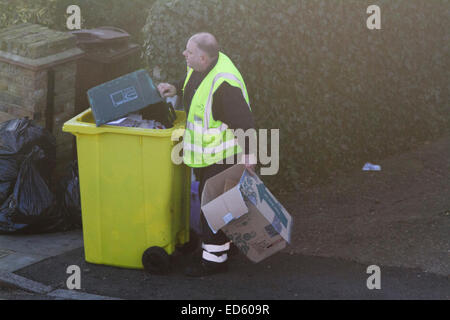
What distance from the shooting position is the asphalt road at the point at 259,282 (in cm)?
469

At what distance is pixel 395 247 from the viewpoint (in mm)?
5500

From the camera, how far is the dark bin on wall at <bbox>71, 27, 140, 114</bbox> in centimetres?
683

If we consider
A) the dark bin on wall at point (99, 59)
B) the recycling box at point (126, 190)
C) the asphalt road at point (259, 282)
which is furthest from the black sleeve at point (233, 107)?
the dark bin on wall at point (99, 59)

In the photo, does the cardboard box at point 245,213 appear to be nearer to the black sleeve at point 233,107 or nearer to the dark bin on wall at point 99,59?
the black sleeve at point 233,107

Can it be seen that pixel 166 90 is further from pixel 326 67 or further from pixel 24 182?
pixel 326 67

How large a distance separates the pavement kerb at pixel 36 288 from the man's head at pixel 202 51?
1.61m

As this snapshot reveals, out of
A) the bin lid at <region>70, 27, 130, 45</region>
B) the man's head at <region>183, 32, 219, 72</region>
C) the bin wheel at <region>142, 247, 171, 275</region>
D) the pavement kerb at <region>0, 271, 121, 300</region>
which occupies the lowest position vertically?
the pavement kerb at <region>0, 271, 121, 300</region>

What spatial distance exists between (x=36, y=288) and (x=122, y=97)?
1370 mm

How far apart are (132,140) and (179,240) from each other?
928mm

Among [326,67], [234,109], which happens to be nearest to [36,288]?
[234,109]

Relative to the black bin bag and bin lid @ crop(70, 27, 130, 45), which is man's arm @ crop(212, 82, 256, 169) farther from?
bin lid @ crop(70, 27, 130, 45)

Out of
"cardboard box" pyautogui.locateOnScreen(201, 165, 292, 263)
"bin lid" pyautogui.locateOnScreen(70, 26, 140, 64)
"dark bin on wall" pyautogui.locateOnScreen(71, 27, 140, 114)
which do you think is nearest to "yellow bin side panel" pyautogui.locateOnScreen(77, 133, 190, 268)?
"cardboard box" pyautogui.locateOnScreen(201, 165, 292, 263)

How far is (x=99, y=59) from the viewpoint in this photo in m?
6.92
